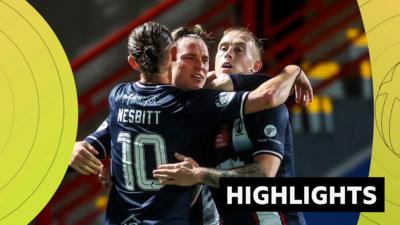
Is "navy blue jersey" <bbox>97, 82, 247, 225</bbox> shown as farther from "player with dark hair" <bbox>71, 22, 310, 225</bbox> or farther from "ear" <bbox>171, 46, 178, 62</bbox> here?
"ear" <bbox>171, 46, 178, 62</bbox>

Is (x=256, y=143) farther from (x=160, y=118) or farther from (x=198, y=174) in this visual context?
(x=160, y=118)

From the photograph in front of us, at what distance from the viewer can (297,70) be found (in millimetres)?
3996

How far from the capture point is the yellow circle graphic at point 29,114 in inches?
169

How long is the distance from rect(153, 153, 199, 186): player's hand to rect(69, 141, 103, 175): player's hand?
0.27 m

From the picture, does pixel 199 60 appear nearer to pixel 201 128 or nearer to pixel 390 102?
pixel 201 128

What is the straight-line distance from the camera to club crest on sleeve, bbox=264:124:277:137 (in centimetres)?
394

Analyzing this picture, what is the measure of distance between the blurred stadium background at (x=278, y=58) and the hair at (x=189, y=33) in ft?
0.81

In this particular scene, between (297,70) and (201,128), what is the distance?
406mm

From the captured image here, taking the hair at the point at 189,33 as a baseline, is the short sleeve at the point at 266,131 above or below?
below

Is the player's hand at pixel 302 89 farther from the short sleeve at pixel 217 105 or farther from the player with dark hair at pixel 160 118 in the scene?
the short sleeve at pixel 217 105

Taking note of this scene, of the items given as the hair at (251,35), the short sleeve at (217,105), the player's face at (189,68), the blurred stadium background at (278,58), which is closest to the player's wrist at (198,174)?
the short sleeve at (217,105)

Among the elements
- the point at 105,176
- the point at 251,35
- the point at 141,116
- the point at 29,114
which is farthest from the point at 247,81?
the point at 29,114

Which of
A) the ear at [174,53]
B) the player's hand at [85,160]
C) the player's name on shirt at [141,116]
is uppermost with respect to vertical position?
the ear at [174,53]

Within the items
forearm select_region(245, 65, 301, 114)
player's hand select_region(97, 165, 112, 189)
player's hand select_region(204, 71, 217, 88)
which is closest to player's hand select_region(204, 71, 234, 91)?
player's hand select_region(204, 71, 217, 88)
